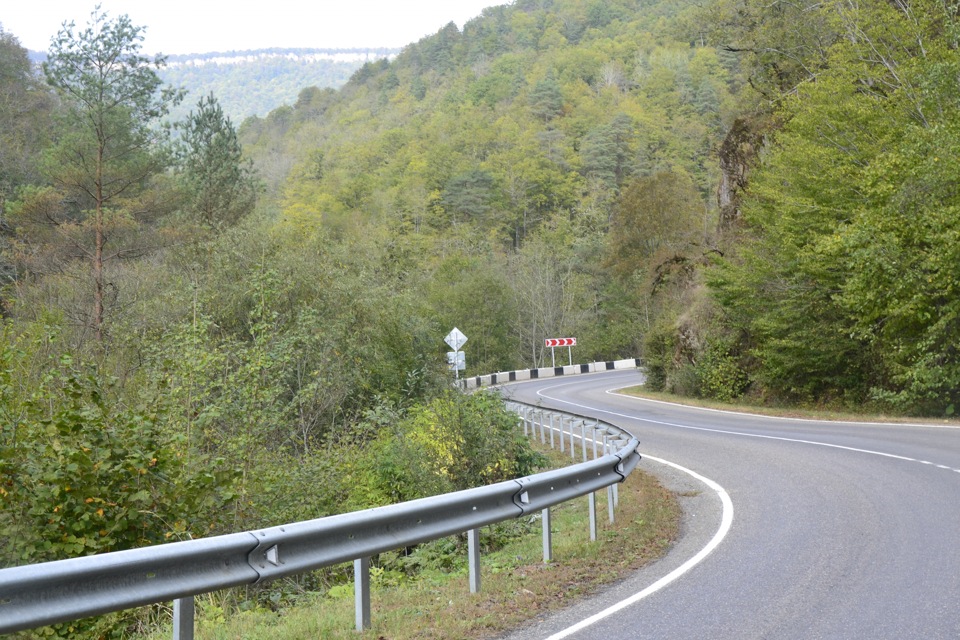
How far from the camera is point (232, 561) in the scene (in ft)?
16.1

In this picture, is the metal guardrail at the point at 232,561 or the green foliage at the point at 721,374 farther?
the green foliage at the point at 721,374

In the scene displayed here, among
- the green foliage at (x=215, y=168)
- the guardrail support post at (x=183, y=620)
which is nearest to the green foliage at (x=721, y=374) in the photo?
the green foliage at (x=215, y=168)

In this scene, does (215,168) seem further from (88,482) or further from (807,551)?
(807,551)

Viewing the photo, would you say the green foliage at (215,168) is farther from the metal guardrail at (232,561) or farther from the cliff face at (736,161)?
the metal guardrail at (232,561)

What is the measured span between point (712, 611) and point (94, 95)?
2815cm

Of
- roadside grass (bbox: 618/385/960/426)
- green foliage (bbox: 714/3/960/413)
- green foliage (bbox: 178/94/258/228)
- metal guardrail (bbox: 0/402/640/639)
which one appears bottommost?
roadside grass (bbox: 618/385/960/426)

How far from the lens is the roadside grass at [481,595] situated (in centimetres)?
580

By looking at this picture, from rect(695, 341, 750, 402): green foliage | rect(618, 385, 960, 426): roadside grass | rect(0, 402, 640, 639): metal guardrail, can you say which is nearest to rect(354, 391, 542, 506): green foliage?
rect(0, 402, 640, 639): metal guardrail

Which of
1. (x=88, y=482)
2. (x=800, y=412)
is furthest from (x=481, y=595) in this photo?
(x=800, y=412)

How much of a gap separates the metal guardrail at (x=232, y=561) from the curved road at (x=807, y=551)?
1031 mm

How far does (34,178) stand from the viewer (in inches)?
1607

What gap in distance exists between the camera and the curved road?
582 cm

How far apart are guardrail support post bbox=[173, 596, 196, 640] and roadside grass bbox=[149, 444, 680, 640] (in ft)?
2.86

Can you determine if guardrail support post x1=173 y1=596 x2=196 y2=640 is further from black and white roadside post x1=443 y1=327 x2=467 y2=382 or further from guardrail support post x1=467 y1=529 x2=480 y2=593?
black and white roadside post x1=443 y1=327 x2=467 y2=382
